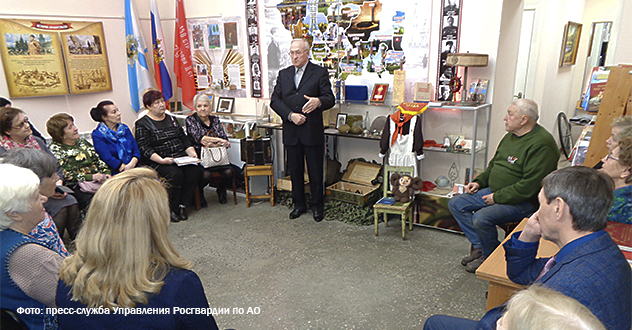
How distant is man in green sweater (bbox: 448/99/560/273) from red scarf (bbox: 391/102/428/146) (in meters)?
1.02

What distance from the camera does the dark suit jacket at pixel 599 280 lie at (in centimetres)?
150

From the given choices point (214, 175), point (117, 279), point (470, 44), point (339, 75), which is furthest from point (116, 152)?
point (470, 44)

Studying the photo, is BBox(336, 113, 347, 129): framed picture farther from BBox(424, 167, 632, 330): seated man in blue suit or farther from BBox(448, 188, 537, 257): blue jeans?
BBox(424, 167, 632, 330): seated man in blue suit

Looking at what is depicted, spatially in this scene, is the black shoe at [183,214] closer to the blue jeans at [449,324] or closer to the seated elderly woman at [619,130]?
the blue jeans at [449,324]

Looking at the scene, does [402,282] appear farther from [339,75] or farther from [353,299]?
[339,75]

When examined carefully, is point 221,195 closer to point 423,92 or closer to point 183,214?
point 183,214

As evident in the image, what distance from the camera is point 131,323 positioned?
1.37 meters

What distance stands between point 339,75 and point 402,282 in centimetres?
284

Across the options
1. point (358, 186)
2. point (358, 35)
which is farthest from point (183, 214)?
point (358, 35)

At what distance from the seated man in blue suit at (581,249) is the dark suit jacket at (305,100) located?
9.89 feet

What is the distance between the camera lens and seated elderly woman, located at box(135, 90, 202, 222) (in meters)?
5.04

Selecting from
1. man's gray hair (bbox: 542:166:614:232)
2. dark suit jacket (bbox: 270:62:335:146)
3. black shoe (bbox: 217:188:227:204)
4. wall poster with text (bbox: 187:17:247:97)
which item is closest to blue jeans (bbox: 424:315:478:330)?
man's gray hair (bbox: 542:166:614:232)

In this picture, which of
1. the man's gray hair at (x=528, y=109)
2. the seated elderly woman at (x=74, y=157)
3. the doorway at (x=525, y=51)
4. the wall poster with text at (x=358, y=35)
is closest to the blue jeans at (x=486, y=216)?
the man's gray hair at (x=528, y=109)

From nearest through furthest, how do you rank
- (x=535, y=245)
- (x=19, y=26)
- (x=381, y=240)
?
(x=535, y=245) < (x=381, y=240) < (x=19, y=26)
